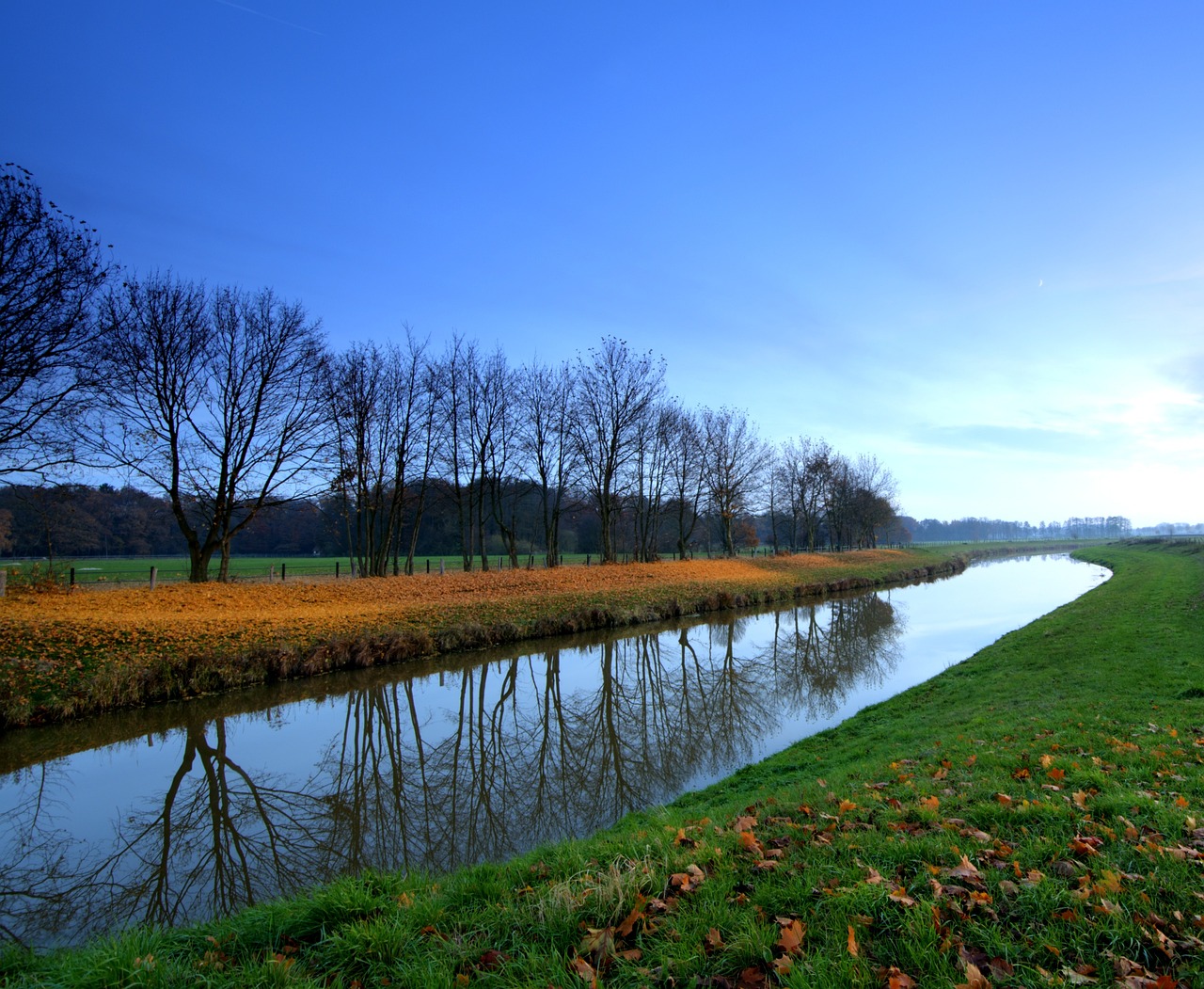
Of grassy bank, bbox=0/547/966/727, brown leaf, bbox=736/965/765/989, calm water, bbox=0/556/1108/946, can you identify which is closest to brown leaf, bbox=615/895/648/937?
brown leaf, bbox=736/965/765/989

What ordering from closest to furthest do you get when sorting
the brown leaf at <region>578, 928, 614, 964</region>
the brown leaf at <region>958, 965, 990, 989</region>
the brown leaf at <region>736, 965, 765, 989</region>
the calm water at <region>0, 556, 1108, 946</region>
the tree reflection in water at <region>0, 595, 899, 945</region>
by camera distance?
1. the brown leaf at <region>958, 965, 990, 989</region>
2. the brown leaf at <region>736, 965, 765, 989</region>
3. the brown leaf at <region>578, 928, 614, 964</region>
4. the tree reflection in water at <region>0, 595, 899, 945</region>
5. the calm water at <region>0, 556, 1108, 946</region>

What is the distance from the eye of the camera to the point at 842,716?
1139 centimetres

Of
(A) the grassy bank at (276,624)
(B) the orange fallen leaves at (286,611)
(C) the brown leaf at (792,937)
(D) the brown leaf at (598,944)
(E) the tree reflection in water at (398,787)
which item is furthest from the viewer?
(B) the orange fallen leaves at (286,611)

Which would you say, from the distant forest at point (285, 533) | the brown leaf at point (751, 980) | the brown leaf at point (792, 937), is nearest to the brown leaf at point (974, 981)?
the brown leaf at point (792, 937)

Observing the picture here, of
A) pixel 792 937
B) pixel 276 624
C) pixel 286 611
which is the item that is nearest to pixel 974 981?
pixel 792 937

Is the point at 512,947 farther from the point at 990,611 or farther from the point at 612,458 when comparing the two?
the point at 612,458

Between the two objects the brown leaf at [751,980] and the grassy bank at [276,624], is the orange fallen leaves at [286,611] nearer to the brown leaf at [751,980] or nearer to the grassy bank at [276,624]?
the grassy bank at [276,624]

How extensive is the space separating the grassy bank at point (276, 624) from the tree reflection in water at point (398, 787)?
222cm

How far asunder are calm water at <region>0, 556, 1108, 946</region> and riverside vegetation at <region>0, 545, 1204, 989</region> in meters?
2.04

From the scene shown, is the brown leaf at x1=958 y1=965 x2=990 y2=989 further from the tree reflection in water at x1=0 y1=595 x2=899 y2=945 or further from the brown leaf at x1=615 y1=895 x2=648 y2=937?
the tree reflection in water at x1=0 y1=595 x2=899 y2=945

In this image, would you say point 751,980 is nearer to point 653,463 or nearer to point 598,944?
point 598,944

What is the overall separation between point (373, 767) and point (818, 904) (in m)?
7.87

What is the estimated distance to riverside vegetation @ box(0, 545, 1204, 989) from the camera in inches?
114

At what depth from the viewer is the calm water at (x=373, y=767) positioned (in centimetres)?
621
